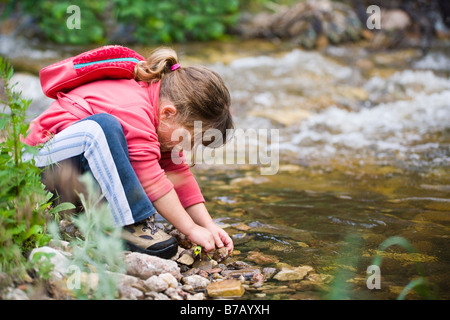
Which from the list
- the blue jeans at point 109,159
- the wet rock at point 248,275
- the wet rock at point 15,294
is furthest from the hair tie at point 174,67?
the wet rock at point 15,294

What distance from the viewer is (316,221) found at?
221 cm

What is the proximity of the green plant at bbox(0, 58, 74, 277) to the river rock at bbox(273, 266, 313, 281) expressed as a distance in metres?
0.82

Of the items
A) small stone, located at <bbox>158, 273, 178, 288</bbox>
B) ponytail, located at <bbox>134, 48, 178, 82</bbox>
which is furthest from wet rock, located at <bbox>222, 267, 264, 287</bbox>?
ponytail, located at <bbox>134, 48, 178, 82</bbox>

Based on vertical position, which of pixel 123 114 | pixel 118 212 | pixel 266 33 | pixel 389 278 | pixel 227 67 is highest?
pixel 266 33

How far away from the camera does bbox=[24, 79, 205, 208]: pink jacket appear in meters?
1.78

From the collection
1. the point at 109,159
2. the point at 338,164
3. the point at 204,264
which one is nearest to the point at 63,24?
the point at 338,164

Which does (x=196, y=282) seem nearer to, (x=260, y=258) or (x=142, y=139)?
(x=260, y=258)

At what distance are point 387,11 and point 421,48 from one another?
1012 mm

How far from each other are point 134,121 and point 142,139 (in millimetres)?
83

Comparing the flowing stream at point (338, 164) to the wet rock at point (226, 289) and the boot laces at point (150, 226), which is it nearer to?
the wet rock at point (226, 289)

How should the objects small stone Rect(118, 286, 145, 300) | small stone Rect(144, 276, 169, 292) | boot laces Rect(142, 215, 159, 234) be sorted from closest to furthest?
small stone Rect(118, 286, 145, 300) → small stone Rect(144, 276, 169, 292) → boot laces Rect(142, 215, 159, 234)

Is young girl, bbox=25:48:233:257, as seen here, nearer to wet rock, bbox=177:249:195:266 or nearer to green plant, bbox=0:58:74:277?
wet rock, bbox=177:249:195:266
